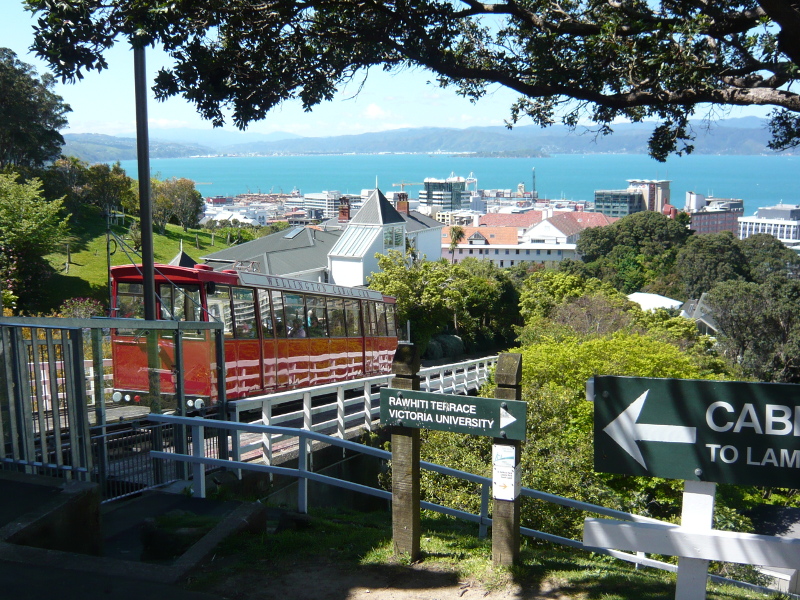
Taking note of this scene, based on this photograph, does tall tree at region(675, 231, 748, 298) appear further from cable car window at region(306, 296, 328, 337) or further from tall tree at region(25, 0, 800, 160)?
tall tree at region(25, 0, 800, 160)

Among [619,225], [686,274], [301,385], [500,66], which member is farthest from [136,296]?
[619,225]

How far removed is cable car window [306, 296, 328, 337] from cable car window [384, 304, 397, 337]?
476cm

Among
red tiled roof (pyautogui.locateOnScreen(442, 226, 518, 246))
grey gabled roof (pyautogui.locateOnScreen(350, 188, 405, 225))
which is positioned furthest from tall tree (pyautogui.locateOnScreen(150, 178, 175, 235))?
red tiled roof (pyautogui.locateOnScreen(442, 226, 518, 246))

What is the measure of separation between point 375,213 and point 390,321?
4034 cm

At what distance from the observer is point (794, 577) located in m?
12.4

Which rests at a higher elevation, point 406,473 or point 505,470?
point 505,470

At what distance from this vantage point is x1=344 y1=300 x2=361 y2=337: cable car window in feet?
67.4

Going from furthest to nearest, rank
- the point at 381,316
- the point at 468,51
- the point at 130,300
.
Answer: the point at 381,316 < the point at 130,300 < the point at 468,51

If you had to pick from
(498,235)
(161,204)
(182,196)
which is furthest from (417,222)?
(498,235)

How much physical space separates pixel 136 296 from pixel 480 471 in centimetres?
813

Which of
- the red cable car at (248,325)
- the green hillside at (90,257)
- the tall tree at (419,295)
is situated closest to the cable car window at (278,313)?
the red cable car at (248,325)

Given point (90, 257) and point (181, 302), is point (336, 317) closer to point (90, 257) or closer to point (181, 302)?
point (181, 302)

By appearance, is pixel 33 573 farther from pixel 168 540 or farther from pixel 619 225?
pixel 619 225

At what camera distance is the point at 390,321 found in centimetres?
2422
